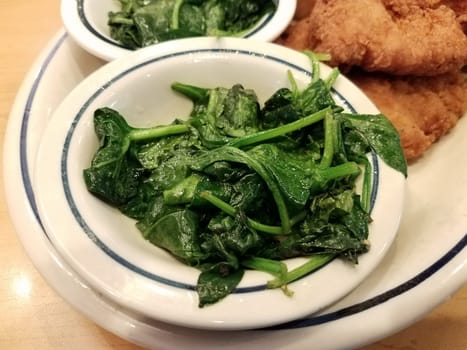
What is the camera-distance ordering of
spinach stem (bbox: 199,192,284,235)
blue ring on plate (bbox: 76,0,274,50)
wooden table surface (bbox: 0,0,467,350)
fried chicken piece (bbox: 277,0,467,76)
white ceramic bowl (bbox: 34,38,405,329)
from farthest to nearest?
1. blue ring on plate (bbox: 76,0,274,50)
2. fried chicken piece (bbox: 277,0,467,76)
3. wooden table surface (bbox: 0,0,467,350)
4. spinach stem (bbox: 199,192,284,235)
5. white ceramic bowl (bbox: 34,38,405,329)

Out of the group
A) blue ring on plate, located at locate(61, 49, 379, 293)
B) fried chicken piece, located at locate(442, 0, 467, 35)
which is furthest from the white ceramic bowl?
fried chicken piece, located at locate(442, 0, 467, 35)

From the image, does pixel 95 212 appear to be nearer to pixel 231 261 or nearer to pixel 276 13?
pixel 231 261

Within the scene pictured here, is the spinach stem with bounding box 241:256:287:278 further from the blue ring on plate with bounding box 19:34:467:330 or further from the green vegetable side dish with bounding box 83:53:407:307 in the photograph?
the blue ring on plate with bounding box 19:34:467:330

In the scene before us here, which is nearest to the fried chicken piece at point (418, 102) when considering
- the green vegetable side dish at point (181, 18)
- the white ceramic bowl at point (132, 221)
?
the white ceramic bowl at point (132, 221)

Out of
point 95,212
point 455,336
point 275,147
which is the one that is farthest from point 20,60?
point 455,336

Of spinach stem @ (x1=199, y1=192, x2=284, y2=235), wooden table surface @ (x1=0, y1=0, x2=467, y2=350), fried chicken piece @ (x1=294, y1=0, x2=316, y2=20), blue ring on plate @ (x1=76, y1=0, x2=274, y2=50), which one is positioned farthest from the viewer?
fried chicken piece @ (x1=294, y1=0, x2=316, y2=20)

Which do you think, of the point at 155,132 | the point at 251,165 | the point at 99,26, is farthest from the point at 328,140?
the point at 99,26

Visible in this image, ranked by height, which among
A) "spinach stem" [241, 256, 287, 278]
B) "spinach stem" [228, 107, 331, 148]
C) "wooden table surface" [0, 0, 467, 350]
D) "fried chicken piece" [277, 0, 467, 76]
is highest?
"fried chicken piece" [277, 0, 467, 76]

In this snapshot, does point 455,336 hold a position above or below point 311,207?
below
